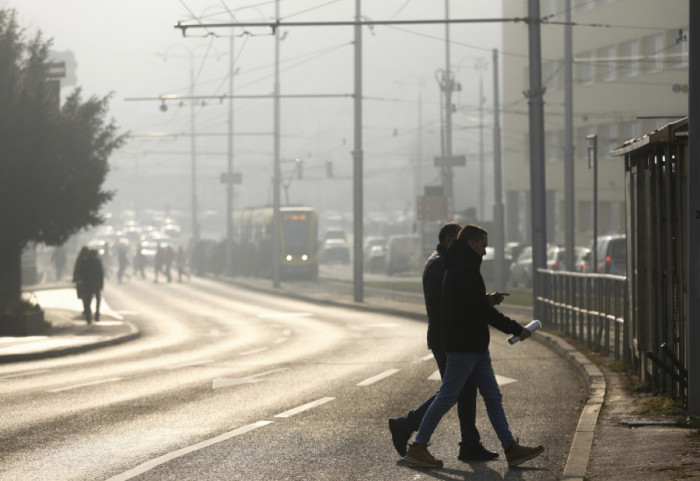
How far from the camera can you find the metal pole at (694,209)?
9664 mm

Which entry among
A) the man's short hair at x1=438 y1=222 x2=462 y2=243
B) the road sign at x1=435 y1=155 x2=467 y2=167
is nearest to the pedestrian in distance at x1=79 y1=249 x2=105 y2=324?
the road sign at x1=435 y1=155 x2=467 y2=167

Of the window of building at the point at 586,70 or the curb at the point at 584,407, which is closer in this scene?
the curb at the point at 584,407

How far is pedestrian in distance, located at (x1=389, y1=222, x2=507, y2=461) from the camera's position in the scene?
29.9ft

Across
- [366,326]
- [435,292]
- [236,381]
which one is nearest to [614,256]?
[366,326]

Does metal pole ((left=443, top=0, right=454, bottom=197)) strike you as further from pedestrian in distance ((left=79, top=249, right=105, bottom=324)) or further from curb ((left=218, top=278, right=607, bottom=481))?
curb ((left=218, top=278, right=607, bottom=481))

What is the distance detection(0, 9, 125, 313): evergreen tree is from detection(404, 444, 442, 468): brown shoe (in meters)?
18.2

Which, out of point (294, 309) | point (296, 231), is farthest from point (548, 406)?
point (296, 231)

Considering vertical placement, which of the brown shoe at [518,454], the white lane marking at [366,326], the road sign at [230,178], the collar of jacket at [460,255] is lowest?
the white lane marking at [366,326]

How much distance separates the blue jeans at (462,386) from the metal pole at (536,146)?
47.2ft

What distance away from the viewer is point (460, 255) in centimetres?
856

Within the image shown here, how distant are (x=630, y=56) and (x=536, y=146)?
37043 mm

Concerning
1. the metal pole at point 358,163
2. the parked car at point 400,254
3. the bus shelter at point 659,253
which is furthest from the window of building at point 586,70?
the bus shelter at point 659,253

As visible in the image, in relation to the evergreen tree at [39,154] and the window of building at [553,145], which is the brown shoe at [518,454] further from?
the window of building at [553,145]

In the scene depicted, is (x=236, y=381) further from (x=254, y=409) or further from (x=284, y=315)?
(x=284, y=315)
